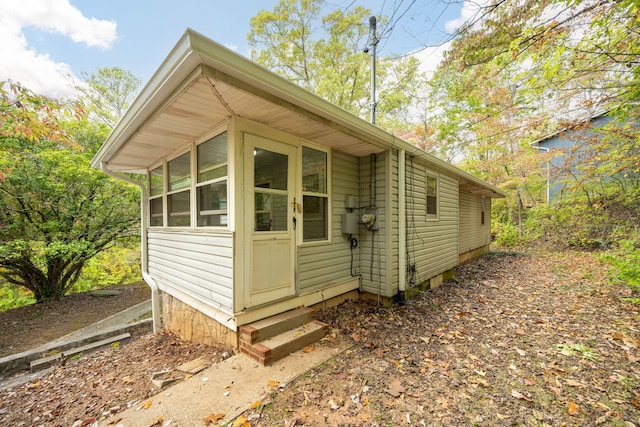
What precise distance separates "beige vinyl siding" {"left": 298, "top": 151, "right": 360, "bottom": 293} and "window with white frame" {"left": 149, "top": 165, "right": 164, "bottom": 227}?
10.3ft

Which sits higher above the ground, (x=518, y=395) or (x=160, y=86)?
(x=160, y=86)

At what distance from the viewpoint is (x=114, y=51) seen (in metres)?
12.9

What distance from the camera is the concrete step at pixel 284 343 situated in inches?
106

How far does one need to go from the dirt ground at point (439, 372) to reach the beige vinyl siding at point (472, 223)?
4155 mm

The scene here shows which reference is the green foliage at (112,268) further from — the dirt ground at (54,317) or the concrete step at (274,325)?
the concrete step at (274,325)

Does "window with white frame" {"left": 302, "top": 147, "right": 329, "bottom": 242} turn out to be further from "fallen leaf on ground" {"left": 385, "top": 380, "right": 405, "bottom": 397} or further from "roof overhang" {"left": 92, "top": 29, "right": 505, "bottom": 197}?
"fallen leaf on ground" {"left": 385, "top": 380, "right": 405, "bottom": 397}

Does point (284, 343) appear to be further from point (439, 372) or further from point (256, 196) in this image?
point (256, 196)

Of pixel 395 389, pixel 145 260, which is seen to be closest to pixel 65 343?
pixel 145 260

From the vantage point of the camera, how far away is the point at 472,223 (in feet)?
31.7

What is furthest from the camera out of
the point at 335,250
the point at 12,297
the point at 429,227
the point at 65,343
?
the point at 12,297

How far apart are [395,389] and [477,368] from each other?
0.96 m

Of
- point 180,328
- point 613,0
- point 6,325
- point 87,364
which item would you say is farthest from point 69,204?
point 613,0

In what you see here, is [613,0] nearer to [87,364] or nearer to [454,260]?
[454,260]

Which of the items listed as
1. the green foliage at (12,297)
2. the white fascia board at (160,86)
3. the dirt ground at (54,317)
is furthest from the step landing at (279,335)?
the green foliage at (12,297)
